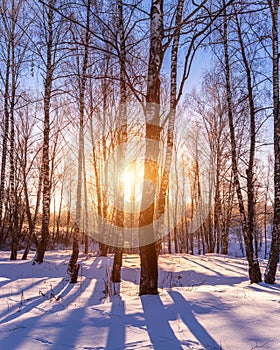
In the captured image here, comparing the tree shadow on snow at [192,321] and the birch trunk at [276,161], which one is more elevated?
the birch trunk at [276,161]

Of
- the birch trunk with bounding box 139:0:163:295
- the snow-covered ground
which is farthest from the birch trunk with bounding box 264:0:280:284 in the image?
the birch trunk with bounding box 139:0:163:295

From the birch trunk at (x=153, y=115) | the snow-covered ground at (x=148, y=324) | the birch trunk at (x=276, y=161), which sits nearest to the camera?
the snow-covered ground at (x=148, y=324)

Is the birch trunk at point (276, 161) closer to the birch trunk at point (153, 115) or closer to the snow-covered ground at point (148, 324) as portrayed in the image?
the snow-covered ground at point (148, 324)

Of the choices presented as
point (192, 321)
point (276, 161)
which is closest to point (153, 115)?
point (192, 321)

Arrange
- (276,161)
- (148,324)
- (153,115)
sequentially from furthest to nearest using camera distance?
(276,161), (153,115), (148,324)

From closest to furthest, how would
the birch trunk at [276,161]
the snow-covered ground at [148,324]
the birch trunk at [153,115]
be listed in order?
the snow-covered ground at [148,324] → the birch trunk at [153,115] → the birch trunk at [276,161]

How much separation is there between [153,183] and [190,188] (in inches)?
862

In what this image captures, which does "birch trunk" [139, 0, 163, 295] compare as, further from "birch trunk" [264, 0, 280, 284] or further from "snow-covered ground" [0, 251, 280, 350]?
"birch trunk" [264, 0, 280, 284]

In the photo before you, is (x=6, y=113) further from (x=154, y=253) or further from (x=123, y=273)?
(x=154, y=253)

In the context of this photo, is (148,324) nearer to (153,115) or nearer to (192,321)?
(192,321)

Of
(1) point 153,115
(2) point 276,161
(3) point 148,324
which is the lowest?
(3) point 148,324

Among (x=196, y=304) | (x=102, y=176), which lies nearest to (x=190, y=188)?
Answer: (x=102, y=176)

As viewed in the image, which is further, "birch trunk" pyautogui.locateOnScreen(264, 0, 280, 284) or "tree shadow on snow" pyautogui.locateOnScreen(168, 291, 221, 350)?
"birch trunk" pyautogui.locateOnScreen(264, 0, 280, 284)

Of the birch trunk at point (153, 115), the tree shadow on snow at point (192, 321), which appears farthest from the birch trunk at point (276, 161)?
the birch trunk at point (153, 115)
